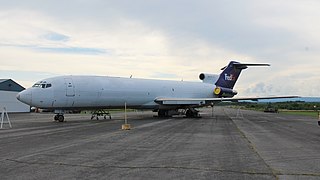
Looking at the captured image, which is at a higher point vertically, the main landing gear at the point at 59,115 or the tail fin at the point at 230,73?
the tail fin at the point at 230,73

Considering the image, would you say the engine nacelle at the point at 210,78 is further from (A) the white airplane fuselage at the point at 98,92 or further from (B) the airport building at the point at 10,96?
(B) the airport building at the point at 10,96

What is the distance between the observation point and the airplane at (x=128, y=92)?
87.8 feet

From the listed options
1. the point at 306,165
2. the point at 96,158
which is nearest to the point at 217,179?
the point at 306,165

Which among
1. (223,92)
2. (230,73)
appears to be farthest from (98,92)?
(230,73)

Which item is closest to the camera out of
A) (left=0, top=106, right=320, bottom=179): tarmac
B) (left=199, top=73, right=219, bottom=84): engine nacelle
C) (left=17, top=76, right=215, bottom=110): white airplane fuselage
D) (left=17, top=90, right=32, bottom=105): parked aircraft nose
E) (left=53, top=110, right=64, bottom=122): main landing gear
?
(left=0, top=106, right=320, bottom=179): tarmac

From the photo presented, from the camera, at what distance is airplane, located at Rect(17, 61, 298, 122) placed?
2677 centimetres

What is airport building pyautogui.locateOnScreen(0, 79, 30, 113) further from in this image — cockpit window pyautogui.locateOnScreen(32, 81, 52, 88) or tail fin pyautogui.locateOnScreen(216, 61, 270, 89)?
tail fin pyautogui.locateOnScreen(216, 61, 270, 89)

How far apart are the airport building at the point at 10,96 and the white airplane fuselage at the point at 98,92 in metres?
30.2

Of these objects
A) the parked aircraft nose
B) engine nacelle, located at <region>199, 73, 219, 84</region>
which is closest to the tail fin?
engine nacelle, located at <region>199, 73, 219, 84</region>

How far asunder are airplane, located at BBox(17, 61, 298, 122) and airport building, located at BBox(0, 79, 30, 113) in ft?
98.5

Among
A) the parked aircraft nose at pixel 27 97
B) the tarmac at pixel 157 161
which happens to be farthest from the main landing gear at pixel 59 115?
the tarmac at pixel 157 161

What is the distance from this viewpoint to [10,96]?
57.9 meters

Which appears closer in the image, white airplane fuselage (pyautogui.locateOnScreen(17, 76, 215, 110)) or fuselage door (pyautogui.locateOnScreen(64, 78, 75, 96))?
white airplane fuselage (pyautogui.locateOnScreen(17, 76, 215, 110))

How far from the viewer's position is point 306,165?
8.47 metres
